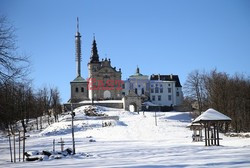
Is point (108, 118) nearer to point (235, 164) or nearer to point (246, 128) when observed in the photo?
point (246, 128)

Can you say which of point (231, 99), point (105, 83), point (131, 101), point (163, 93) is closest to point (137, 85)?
point (163, 93)

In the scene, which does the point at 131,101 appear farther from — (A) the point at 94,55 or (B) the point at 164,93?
(A) the point at 94,55

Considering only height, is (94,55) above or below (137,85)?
above

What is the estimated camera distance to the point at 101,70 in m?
85.6

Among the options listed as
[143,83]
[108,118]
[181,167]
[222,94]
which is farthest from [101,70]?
[181,167]

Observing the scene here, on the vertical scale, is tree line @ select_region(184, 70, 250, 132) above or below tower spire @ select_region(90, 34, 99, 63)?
below

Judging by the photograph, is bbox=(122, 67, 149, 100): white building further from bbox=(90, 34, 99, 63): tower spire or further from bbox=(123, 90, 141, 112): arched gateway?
bbox=(123, 90, 141, 112): arched gateway

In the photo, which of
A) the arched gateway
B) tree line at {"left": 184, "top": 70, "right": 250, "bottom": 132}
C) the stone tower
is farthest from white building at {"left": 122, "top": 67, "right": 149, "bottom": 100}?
tree line at {"left": 184, "top": 70, "right": 250, "bottom": 132}

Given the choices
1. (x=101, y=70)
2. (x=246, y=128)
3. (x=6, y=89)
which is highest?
(x=101, y=70)

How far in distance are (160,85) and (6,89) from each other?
75429 millimetres

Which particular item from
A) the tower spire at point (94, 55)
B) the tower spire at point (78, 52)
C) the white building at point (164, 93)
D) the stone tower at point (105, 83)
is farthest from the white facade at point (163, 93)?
the tower spire at point (78, 52)

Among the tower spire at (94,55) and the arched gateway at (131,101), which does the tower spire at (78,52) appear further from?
the arched gateway at (131,101)

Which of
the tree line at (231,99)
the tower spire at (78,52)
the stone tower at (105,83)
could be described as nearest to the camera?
the tree line at (231,99)

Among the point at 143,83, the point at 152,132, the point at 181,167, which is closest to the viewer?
the point at 181,167
